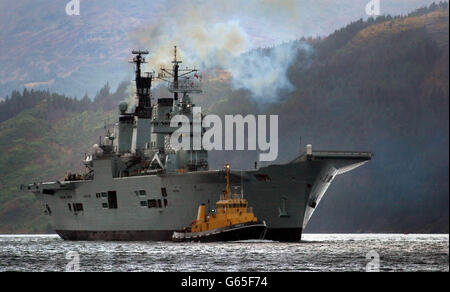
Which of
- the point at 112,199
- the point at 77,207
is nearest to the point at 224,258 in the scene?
the point at 112,199

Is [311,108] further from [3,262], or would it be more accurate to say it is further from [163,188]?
[3,262]

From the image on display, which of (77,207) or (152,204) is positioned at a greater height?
(152,204)

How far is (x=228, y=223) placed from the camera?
188 feet

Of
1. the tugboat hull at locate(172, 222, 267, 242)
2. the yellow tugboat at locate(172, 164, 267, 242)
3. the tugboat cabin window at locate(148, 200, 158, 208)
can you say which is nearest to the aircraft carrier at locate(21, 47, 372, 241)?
the tugboat cabin window at locate(148, 200, 158, 208)

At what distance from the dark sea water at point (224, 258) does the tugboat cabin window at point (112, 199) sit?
26.8 ft

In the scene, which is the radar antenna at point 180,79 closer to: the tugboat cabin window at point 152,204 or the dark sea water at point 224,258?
the tugboat cabin window at point 152,204

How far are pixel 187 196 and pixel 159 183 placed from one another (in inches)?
113

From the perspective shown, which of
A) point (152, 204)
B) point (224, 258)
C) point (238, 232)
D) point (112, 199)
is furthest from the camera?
point (112, 199)

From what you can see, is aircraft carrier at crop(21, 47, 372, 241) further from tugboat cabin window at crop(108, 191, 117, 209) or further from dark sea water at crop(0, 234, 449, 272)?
dark sea water at crop(0, 234, 449, 272)

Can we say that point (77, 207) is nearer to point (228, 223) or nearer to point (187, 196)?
point (187, 196)

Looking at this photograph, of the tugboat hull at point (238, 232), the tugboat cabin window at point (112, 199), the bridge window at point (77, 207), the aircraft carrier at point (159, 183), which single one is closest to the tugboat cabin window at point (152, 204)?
the aircraft carrier at point (159, 183)

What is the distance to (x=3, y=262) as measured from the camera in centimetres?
4991

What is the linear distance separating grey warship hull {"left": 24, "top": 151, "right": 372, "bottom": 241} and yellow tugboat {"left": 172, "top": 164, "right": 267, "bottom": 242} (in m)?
1.81
